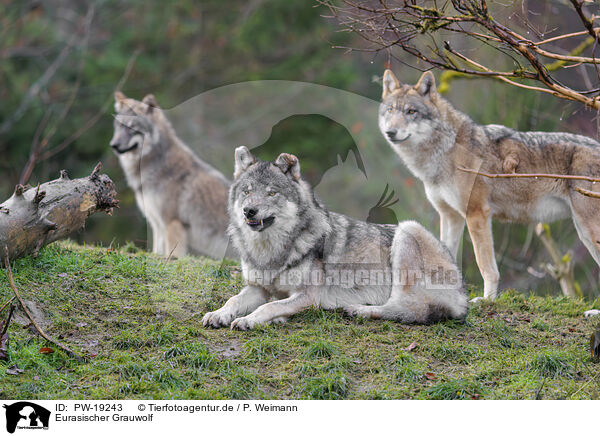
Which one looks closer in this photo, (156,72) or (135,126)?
(135,126)

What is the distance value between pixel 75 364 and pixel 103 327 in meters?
0.66

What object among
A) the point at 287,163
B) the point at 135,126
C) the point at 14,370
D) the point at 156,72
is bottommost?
the point at 14,370

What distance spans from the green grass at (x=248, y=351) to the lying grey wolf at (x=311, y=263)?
0.58 feet

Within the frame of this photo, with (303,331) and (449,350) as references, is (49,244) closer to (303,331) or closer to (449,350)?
(303,331)

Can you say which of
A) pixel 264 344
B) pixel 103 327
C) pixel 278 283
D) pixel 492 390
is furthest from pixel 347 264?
pixel 103 327

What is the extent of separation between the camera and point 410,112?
765cm

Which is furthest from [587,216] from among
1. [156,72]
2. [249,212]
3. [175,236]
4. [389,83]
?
[156,72]

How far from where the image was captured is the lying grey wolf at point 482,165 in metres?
7.34

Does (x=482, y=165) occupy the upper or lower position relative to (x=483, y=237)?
upper

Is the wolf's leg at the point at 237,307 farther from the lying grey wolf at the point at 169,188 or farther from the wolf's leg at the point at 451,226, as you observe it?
the lying grey wolf at the point at 169,188

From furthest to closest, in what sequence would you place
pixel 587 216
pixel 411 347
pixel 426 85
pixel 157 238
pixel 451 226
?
pixel 157 238 < pixel 451 226 < pixel 426 85 < pixel 587 216 < pixel 411 347

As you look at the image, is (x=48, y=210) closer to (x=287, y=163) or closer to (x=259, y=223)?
(x=259, y=223)

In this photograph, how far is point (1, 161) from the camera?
16078 mm

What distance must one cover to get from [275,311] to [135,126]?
5978 millimetres
